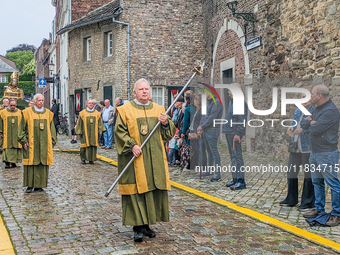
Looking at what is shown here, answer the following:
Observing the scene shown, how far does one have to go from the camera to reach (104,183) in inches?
364

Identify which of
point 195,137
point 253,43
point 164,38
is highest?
point 164,38

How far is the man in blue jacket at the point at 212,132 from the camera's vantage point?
9062 millimetres

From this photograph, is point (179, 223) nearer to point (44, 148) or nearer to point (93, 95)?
point (44, 148)

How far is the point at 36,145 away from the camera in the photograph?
27.9 ft

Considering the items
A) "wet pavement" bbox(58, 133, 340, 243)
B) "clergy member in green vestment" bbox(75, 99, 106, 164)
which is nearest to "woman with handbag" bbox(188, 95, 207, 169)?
"wet pavement" bbox(58, 133, 340, 243)

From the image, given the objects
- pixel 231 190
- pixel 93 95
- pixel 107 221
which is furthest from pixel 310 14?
pixel 93 95

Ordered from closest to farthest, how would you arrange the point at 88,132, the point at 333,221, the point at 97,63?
the point at 333,221 → the point at 88,132 → the point at 97,63

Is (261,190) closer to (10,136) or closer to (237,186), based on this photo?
(237,186)

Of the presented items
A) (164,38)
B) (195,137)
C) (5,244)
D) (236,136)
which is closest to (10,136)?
(195,137)

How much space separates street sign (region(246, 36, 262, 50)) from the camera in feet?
43.3

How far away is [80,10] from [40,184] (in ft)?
61.0

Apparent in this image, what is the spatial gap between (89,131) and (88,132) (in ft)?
0.14

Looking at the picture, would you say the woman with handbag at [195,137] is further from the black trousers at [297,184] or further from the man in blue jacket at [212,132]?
the black trousers at [297,184]

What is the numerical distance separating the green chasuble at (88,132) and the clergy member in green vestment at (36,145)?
4.06 m
